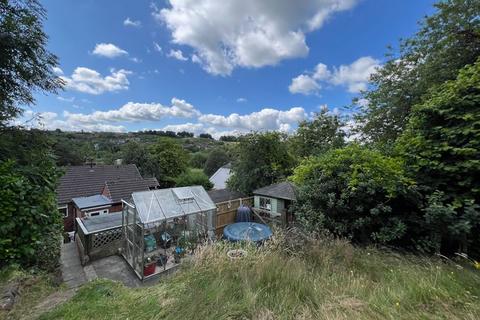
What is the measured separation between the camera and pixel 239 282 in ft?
8.55

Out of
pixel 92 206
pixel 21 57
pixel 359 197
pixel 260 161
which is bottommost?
pixel 92 206

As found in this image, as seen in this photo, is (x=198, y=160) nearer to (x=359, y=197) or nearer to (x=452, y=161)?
(x=359, y=197)

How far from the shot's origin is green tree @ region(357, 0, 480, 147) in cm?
640

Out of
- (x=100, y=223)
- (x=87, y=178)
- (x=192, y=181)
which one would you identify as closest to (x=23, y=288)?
(x=100, y=223)

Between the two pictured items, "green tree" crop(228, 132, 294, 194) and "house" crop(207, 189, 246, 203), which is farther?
"house" crop(207, 189, 246, 203)

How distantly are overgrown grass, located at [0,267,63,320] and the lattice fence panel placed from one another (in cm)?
483

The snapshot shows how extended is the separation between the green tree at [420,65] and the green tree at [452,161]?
1665 mm

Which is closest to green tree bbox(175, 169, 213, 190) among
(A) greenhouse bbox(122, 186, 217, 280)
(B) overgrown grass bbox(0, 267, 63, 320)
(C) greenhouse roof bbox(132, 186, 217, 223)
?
(C) greenhouse roof bbox(132, 186, 217, 223)

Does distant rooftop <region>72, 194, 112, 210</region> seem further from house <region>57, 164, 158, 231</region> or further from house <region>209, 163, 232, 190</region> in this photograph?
house <region>209, 163, 232, 190</region>

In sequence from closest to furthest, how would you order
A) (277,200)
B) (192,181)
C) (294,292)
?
(294,292)
(277,200)
(192,181)

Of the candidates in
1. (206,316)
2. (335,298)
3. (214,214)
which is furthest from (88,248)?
(335,298)

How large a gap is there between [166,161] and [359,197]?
24977 millimetres

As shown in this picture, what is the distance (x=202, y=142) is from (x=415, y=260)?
175ft

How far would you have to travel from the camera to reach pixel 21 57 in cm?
376
